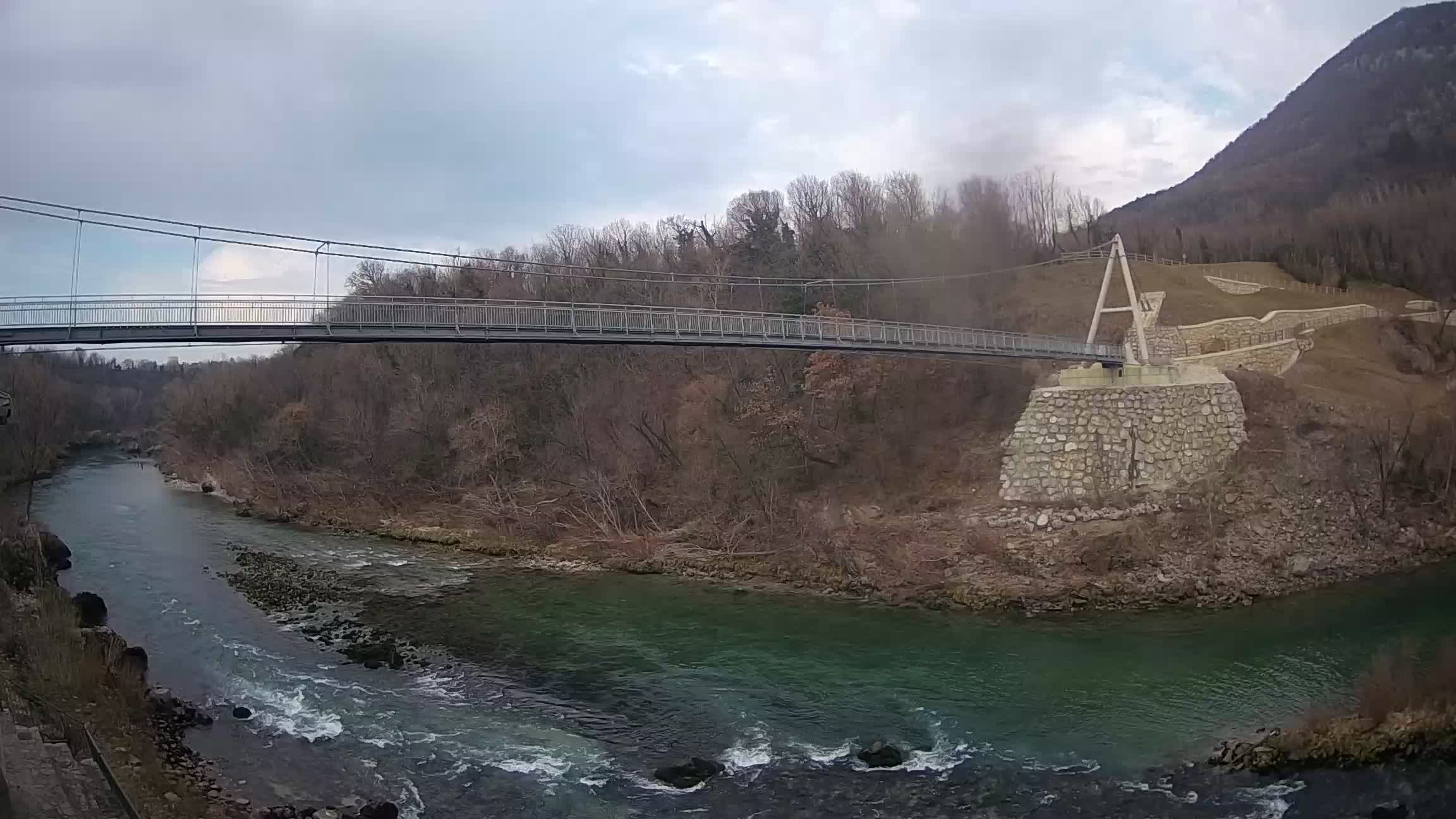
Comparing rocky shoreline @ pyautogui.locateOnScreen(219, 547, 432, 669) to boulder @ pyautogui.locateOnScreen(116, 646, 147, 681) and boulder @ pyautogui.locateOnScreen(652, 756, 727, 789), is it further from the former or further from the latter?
boulder @ pyautogui.locateOnScreen(652, 756, 727, 789)

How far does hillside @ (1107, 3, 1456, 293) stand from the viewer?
1662 inches

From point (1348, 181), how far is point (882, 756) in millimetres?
68835

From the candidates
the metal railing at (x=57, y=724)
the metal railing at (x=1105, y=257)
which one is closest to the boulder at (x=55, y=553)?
the metal railing at (x=57, y=724)

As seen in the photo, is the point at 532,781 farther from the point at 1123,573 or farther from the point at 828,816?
the point at 1123,573

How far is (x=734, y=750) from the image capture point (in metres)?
13.3

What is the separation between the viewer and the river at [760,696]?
11789mm

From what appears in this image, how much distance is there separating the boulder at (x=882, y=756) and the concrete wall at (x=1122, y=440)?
45.8 feet

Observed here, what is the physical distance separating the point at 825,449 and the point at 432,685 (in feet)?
55.6

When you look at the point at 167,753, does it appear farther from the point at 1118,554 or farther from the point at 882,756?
the point at 1118,554

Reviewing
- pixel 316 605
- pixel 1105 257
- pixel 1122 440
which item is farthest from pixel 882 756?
pixel 1105 257

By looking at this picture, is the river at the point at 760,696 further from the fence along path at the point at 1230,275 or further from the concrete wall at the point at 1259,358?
the fence along path at the point at 1230,275

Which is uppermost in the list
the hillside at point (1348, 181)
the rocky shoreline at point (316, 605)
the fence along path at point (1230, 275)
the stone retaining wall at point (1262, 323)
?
the hillside at point (1348, 181)

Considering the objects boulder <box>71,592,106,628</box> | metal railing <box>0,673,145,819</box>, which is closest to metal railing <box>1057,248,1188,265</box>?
boulder <box>71,592,106,628</box>

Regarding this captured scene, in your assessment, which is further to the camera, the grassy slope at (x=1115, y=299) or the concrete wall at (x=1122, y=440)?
the grassy slope at (x=1115, y=299)
